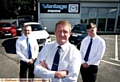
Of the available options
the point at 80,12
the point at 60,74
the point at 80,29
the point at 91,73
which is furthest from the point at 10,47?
the point at 80,12

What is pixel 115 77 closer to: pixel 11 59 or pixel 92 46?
pixel 92 46

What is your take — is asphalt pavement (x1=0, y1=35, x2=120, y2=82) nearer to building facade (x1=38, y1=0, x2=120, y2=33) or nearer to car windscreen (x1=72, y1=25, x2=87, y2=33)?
car windscreen (x1=72, y1=25, x2=87, y2=33)

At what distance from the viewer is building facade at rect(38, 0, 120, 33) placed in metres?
16.5

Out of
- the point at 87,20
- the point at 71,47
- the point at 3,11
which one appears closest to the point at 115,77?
the point at 71,47

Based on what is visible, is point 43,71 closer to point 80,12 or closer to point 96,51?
point 96,51

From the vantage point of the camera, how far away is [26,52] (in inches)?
152

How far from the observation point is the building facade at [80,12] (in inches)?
651

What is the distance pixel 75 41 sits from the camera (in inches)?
356

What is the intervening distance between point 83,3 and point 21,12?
369 inches

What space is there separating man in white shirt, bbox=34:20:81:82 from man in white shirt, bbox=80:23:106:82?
1604 millimetres

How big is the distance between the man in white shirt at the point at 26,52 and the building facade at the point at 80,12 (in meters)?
13.1

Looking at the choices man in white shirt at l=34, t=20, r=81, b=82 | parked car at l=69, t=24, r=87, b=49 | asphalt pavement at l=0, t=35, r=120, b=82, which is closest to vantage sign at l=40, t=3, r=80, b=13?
parked car at l=69, t=24, r=87, b=49

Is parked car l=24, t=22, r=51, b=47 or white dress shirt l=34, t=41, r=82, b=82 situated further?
parked car l=24, t=22, r=51, b=47

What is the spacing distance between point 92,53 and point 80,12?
45.2ft
